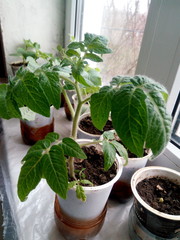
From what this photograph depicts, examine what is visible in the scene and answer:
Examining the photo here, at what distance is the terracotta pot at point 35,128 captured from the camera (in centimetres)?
81

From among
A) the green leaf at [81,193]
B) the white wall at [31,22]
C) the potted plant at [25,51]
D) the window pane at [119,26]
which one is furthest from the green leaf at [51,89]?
the white wall at [31,22]

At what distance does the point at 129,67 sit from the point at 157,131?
2.11 feet

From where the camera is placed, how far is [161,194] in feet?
1.86

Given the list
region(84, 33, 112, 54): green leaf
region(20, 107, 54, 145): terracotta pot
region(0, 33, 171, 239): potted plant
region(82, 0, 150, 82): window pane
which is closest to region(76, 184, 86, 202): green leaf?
region(0, 33, 171, 239): potted plant

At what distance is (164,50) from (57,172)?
0.51m

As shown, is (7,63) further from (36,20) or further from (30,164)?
(30,164)

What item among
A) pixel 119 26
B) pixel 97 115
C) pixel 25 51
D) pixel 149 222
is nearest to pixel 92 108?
pixel 97 115

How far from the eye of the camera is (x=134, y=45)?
2.61 feet

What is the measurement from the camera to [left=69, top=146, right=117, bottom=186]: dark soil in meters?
0.52

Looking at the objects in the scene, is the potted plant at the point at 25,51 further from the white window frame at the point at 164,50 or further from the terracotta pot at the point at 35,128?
the white window frame at the point at 164,50

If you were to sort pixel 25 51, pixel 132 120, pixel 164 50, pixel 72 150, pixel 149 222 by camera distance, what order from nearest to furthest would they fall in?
pixel 132 120
pixel 72 150
pixel 149 222
pixel 164 50
pixel 25 51

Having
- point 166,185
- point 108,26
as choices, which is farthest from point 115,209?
point 108,26

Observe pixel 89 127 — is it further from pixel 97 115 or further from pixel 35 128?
pixel 97 115

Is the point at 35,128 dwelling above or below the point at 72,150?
below
